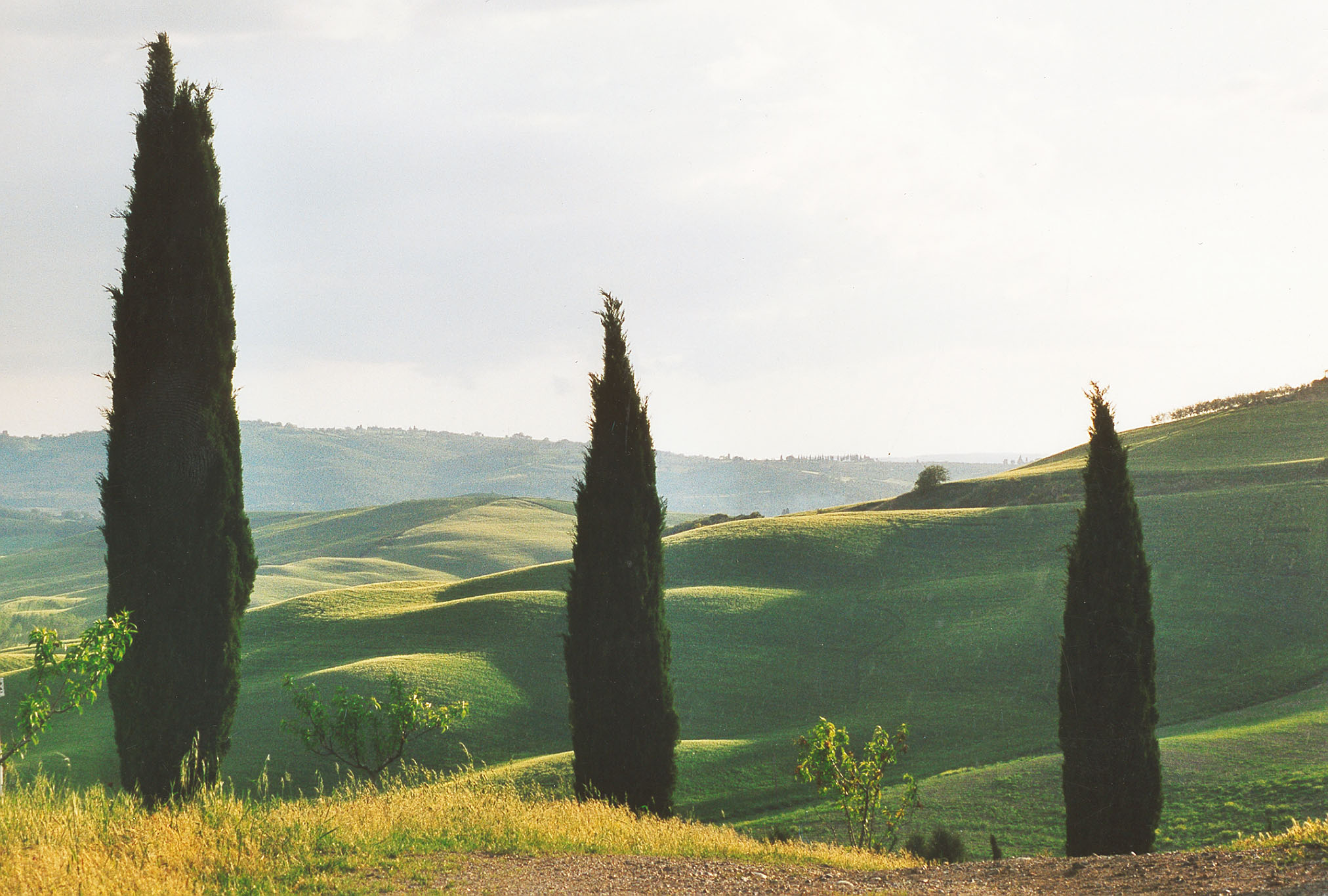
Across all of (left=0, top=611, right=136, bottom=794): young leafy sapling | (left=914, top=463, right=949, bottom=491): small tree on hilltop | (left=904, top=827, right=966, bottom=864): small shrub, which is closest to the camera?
(left=0, top=611, right=136, bottom=794): young leafy sapling

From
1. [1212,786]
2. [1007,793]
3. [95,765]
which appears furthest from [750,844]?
[95,765]

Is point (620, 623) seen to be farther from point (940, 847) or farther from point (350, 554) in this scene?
point (350, 554)

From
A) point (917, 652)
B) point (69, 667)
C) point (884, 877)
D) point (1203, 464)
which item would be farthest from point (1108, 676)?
point (1203, 464)

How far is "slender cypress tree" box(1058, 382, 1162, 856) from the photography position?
14672mm

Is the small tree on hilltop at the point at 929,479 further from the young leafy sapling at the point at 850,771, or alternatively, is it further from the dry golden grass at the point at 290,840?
the dry golden grass at the point at 290,840

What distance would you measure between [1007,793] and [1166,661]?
52.1ft

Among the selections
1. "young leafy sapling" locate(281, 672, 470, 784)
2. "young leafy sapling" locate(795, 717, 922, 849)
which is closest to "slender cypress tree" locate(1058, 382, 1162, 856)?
"young leafy sapling" locate(795, 717, 922, 849)

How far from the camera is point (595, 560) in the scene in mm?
16375

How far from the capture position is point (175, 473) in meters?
14.0

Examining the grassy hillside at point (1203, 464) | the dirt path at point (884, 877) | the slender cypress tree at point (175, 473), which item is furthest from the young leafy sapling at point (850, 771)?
the grassy hillside at point (1203, 464)

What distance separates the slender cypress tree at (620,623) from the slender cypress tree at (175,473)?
5422 millimetres

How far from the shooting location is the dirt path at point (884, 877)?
7.77m

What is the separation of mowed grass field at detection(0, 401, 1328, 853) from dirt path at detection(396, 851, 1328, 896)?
25.5 ft

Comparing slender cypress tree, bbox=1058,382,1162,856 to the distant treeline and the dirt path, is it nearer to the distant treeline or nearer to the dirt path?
the dirt path
